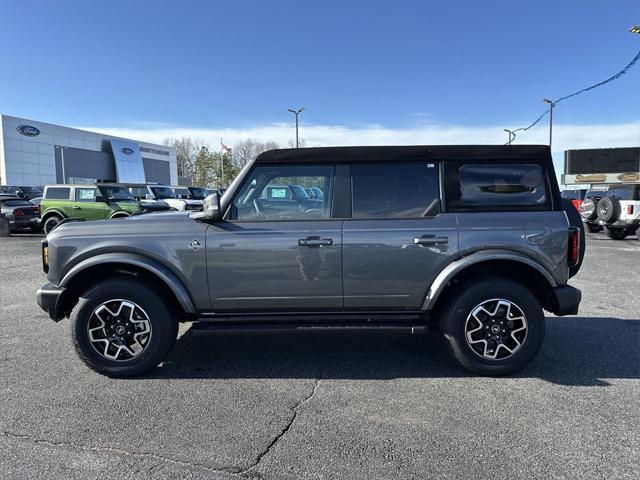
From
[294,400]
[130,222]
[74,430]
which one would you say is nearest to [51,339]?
[130,222]

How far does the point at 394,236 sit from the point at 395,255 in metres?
0.16

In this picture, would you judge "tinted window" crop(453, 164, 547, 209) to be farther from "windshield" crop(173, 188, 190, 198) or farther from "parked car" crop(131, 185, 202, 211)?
"windshield" crop(173, 188, 190, 198)

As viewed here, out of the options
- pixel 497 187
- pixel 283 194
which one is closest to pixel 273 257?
pixel 283 194

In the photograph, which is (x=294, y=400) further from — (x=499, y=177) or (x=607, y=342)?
(x=607, y=342)

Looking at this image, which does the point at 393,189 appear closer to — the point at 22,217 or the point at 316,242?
the point at 316,242

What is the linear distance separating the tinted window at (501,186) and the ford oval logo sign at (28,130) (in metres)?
52.7

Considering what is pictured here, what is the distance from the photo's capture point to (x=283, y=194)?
4.12 meters

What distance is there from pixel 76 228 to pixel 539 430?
4046 millimetres

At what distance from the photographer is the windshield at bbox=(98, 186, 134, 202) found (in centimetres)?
1566

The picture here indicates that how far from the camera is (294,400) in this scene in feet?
11.6

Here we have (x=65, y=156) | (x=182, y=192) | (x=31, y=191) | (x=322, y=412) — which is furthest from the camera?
(x=65, y=156)

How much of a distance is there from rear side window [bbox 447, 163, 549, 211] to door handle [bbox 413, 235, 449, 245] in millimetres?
338

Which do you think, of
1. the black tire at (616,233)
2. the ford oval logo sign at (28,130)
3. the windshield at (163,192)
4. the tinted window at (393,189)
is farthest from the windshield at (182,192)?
the ford oval logo sign at (28,130)

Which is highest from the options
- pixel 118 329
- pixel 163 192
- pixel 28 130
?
pixel 28 130
